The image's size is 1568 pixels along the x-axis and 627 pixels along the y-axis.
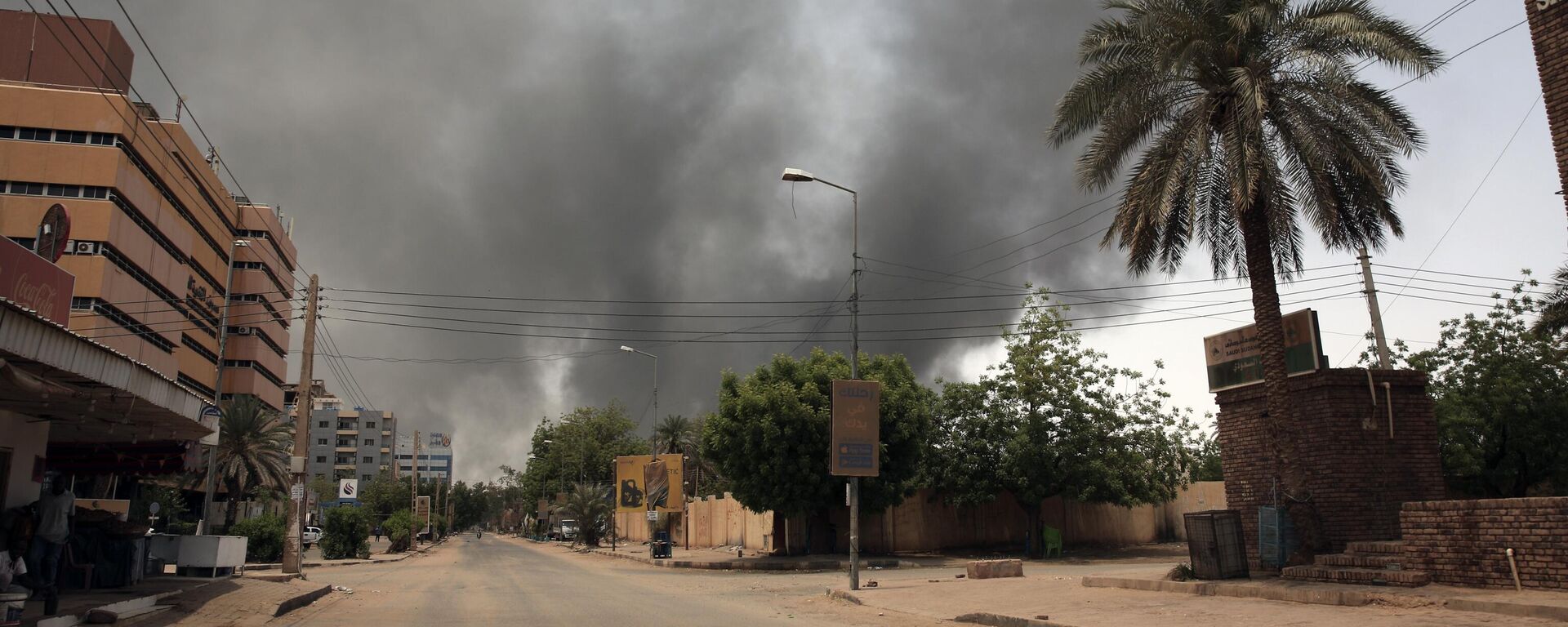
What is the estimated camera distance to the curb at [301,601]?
16.9 meters

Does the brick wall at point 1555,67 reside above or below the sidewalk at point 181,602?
above

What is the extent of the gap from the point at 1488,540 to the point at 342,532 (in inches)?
1767

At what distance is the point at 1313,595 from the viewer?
13766mm

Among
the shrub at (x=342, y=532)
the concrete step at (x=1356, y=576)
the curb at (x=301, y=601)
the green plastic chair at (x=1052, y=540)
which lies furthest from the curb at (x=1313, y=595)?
the shrub at (x=342, y=532)

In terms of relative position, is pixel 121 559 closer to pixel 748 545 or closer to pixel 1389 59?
pixel 1389 59

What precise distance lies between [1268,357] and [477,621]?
14.5m

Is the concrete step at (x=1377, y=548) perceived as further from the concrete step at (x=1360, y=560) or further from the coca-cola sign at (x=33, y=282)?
the coca-cola sign at (x=33, y=282)

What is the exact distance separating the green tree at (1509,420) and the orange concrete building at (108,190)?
46.6m

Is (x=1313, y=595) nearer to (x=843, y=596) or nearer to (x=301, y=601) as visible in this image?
(x=843, y=596)

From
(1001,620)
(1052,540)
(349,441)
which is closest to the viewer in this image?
(1001,620)

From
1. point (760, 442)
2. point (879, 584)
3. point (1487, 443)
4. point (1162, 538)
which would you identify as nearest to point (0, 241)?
point (879, 584)

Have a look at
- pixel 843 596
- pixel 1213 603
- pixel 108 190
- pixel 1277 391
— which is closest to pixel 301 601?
pixel 843 596

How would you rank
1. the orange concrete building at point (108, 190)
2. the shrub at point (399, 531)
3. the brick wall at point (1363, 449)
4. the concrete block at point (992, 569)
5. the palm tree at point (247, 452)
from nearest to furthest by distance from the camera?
the brick wall at point (1363, 449), the concrete block at point (992, 569), the orange concrete building at point (108, 190), the palm tree at point (247, 452), the shrub at point (399, 531)

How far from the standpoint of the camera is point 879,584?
74.3 ft
